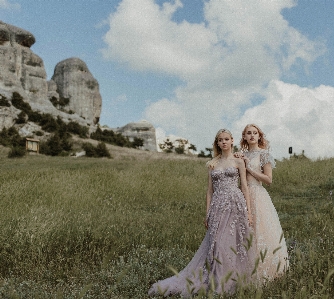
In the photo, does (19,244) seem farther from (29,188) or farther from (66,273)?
(29,188)

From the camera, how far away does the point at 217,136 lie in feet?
14.2

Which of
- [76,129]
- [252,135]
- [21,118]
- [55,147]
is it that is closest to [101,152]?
[55,147]

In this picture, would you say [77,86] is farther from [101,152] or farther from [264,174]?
[264,174]

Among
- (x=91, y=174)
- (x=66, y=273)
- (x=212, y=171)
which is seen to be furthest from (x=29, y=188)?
(x=212, y=171)

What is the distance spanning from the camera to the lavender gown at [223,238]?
3979 millimetres

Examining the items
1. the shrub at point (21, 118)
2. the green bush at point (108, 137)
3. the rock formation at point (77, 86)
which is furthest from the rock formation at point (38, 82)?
the green bush at point (108, 137)

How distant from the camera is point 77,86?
63.4 m

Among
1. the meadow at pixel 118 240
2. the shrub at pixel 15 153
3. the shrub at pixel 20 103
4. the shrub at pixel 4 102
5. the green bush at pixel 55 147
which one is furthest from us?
the shrub at pixel 20 103

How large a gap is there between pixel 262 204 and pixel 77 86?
62836 mm

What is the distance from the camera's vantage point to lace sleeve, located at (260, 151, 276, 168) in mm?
4287

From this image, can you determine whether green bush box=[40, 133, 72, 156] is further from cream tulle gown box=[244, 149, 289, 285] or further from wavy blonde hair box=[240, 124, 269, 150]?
cream tulle gown box=[244, 149, 289, 285]

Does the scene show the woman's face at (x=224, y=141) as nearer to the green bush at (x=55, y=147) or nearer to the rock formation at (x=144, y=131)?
the green bush at (x=55, y=147)

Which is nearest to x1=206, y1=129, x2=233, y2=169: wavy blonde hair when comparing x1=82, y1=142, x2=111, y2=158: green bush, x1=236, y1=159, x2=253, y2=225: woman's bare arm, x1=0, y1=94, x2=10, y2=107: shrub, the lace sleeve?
x1=236, y1=159, x2=253, y2=225: woman's bare arm

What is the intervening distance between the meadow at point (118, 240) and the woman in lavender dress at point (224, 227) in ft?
1.65
